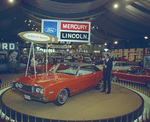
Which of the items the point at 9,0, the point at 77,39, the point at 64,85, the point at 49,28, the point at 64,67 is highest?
the point at 9,0

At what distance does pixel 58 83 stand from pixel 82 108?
1.20 m

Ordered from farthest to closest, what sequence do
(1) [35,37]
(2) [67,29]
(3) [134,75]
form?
(3) [134,75] < (2) [67,29] < (1) [35,37]

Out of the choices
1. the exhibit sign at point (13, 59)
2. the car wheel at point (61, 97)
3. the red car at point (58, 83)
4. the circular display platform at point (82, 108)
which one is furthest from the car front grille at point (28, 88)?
the exhibit sign at point (13, 59)

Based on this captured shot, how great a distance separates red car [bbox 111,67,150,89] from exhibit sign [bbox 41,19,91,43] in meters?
3.68

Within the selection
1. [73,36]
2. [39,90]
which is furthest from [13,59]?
[39,90]

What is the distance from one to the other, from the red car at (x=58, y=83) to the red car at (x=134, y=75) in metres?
3.05

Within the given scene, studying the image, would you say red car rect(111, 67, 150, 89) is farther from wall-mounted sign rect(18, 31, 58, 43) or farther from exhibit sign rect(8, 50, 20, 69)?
exhibit sign rect(8, 50, 20, 69)

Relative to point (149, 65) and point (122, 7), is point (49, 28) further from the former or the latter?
point (149, 65)

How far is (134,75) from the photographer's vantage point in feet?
27.8

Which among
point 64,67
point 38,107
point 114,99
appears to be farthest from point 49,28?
point 114,99

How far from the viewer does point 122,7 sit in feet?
31.3

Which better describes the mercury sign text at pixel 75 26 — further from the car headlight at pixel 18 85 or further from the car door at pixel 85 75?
the car headlight at pixel 18 85

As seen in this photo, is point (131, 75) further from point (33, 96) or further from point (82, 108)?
point (33, 96)

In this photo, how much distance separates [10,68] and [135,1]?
1239 centimetres
